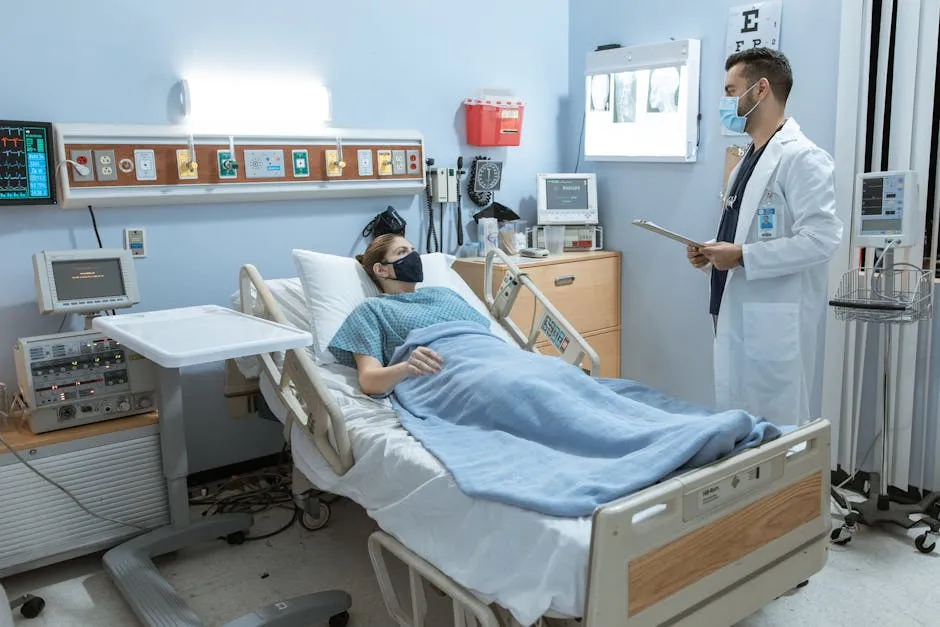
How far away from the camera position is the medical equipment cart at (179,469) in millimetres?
2018

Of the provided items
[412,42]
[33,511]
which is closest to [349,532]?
[33,511]

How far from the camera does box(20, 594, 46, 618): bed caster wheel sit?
2.42 metres

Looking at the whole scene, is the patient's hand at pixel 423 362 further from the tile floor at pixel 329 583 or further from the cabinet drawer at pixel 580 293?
the cabinet drawer at pixel 580 293

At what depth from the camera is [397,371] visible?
8.34 feet

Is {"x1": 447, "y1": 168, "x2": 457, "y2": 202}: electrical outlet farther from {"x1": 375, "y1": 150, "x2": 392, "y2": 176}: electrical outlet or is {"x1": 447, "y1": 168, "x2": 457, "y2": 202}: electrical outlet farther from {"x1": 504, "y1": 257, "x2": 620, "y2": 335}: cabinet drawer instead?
{"x1": 504, "y1": 257, "x2": 620, "y2": 335}: cabinet drawer

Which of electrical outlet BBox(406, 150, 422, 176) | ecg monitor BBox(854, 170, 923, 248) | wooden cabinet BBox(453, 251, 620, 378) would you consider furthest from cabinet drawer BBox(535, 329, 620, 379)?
ecg monitor BBox(854, 170, 923, 248)

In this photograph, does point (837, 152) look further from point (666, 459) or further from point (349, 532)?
point (349, 532)

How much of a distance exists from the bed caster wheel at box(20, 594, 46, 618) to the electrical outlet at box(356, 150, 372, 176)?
2.01m

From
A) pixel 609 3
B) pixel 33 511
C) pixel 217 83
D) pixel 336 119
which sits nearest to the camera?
pixel 33 511

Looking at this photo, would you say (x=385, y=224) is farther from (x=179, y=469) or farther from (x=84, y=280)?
(x=179, y=469)

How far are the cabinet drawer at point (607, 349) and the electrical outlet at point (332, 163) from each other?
1463 mm

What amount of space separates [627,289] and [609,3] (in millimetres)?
1430

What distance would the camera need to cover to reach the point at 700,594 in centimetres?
181

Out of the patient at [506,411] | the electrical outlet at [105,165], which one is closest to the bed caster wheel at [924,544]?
the patient at [506,411]
